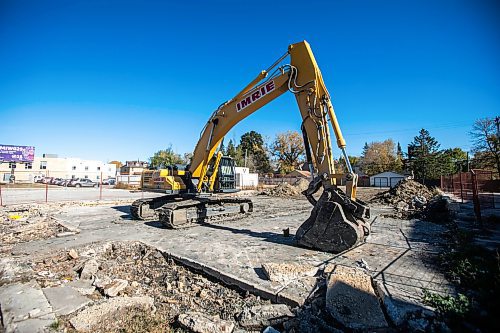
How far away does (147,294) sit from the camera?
4211 millimetres

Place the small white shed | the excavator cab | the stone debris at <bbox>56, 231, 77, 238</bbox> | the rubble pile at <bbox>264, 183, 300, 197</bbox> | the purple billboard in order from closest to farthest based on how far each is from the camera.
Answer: the stone debris at <bbox>56, 231, 77, 238</bbox> < the excavator cab < the rubble pile at <bbox>264, 183, 300, 197</bbox> < the small white shed < the purple billboard

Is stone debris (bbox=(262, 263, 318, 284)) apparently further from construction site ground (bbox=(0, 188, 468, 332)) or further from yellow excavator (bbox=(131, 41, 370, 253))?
yellow excavator (bbox=(131, 41, 370, 253))

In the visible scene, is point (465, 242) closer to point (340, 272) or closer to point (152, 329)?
point (340, 272)

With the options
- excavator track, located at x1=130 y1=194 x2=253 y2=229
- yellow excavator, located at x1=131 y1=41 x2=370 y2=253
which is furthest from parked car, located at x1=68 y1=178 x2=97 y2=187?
excavator track, located at x1=130 y1=194 x2=253 y2=229

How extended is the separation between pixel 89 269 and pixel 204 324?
3.07 metres

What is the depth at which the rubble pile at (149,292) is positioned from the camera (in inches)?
128

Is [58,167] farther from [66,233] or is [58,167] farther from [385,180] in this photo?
[385,180]

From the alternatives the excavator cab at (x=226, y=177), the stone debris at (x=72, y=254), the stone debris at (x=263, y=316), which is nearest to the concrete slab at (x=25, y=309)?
the stone debris at (x=72, y=254)

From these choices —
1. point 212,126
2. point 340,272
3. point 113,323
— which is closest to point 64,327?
point 113,323

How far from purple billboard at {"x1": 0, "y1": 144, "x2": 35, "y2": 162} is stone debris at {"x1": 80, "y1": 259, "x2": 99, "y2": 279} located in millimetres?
64557

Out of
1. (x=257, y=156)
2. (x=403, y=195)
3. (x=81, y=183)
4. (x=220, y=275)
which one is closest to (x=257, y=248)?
(x=220, y=275)

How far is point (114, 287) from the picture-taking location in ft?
13.7

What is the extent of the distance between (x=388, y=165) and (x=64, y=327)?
65323 millimetres

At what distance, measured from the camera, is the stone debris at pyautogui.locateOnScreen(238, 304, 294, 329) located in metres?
3.20
